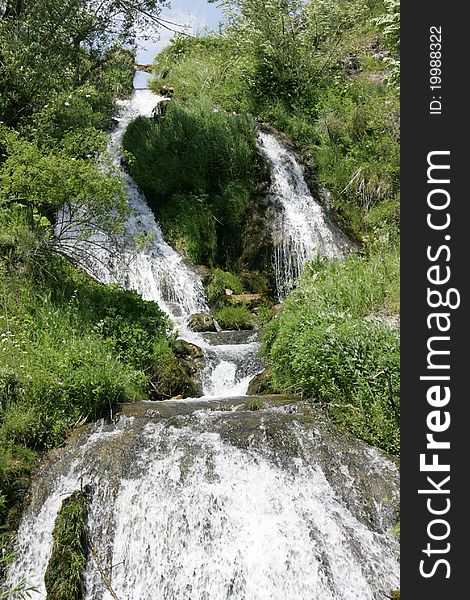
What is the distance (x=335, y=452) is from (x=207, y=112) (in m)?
12.1

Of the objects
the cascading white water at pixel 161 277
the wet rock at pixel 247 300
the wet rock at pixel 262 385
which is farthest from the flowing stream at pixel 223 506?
the wet rock at pixel 247 300

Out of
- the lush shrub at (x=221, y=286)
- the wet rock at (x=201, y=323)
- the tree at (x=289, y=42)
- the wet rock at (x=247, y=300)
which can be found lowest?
the wet rock at (x=201, y=323)

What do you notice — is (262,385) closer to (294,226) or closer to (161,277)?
(161,277)

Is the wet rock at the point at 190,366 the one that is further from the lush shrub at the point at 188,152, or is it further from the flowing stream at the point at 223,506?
the lush shrub at the point at 188,152

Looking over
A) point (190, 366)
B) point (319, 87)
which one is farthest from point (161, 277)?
point (319, 87)

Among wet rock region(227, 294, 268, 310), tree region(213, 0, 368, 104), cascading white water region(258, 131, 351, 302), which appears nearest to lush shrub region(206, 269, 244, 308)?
wet rock region(227, 294, 268, 310)

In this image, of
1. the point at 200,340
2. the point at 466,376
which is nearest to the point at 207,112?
the point at 200,340

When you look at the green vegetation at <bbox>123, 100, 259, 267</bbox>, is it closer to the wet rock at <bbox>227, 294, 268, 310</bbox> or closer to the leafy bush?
the leafy bush

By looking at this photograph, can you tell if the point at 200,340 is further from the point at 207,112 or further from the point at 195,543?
the point at 207,112

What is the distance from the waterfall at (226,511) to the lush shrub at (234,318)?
17.0 feet

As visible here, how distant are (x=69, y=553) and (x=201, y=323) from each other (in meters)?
6.43

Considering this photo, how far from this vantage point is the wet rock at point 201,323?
456 inches

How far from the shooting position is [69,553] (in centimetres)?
549

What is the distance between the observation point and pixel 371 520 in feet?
18.8
